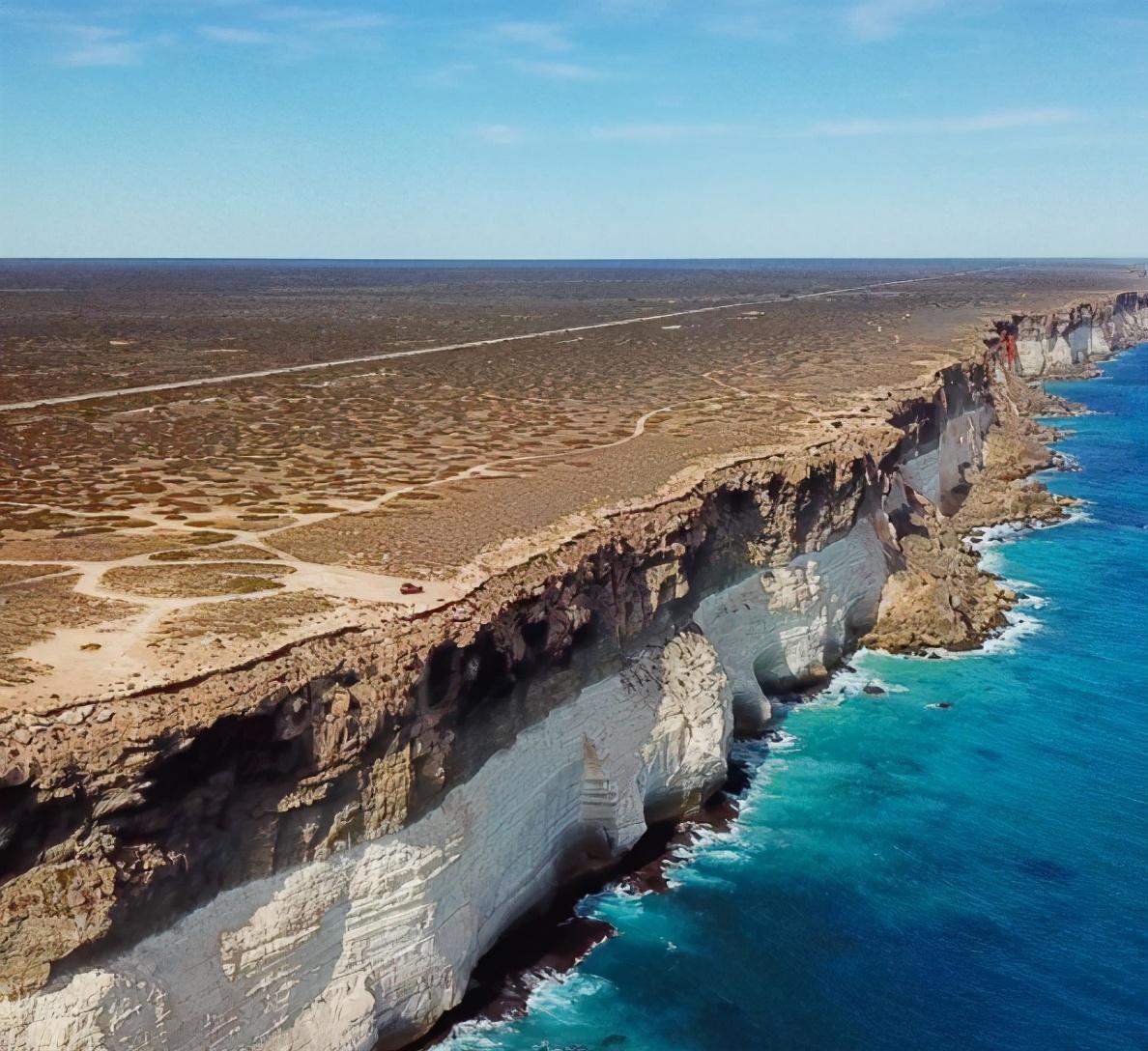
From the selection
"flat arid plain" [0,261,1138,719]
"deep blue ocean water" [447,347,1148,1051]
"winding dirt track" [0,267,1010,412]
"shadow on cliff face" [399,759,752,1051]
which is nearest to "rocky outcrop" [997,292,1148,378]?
"flat arid plain" [0,261,1138,719]

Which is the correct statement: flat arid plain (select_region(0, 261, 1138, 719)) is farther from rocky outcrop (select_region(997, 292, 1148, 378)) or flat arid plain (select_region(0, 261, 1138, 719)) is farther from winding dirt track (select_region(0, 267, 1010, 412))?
rocky outcrop (select_region(997, 292, 1148, 378))

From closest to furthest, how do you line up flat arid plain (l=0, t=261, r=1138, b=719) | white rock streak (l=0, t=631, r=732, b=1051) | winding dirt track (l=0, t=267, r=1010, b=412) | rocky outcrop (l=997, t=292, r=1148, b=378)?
white rock streak (l=0, t=631, r=732, b=1051)
flat arid plain (l=0, t=261, r=1138, b=719)
winding dirt track (l=0, t=267, r=1010, b=412)
rocky outcrop (l=997, t=292, r=1148, b=378)

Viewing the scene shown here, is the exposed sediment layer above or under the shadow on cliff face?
above

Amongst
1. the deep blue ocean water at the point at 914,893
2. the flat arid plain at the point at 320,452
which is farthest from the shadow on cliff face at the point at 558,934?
the flat arid plain at the point at 320,452

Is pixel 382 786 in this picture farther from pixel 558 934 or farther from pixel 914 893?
pixel 914 893

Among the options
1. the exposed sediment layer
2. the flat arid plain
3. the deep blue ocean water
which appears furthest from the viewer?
the flat arid plain

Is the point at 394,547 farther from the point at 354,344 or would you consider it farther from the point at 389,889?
the point at 354,344

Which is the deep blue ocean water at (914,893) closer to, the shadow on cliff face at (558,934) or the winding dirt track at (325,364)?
the shadow on cliff face at (558,934)

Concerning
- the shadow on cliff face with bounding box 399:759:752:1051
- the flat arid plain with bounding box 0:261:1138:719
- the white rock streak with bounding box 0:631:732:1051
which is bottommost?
the shadow on cliff face with bounding box 399:759:752:1051
